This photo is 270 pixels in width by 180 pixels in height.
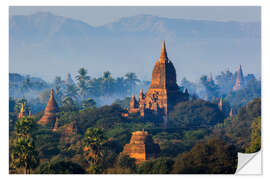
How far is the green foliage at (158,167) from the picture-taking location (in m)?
65.2

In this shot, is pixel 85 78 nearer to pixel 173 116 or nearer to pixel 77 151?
pixel 173 116

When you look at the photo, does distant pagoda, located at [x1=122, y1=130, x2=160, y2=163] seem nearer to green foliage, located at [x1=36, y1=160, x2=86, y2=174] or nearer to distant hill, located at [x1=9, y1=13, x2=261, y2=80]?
green foliage, located at [x1=36, y1=160, x2=86, y2=174]

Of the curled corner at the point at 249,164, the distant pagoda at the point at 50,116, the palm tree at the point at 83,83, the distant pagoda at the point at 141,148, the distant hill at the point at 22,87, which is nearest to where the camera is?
the curled corner at the point at 249,164

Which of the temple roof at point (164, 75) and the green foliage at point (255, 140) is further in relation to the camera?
the temple roof at point (164, 75)

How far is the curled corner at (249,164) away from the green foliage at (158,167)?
6921 mm

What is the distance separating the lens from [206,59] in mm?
184000

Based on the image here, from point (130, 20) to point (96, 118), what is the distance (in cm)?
6892

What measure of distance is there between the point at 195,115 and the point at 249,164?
1833 inches

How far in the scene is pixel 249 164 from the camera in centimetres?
6456

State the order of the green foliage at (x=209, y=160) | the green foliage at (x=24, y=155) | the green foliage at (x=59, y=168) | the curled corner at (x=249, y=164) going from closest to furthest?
1. the green foliage at (x=59, y=168)
2. the curled corner at (x=249, y=164)
3. the green foliage at (x=209, y=160)
4. the green foliage at (x=24, y=155)

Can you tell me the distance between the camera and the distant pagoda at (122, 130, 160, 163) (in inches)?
3108

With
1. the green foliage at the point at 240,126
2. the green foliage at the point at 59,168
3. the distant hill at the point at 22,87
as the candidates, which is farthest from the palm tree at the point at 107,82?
the green foliage at the point at 59,168

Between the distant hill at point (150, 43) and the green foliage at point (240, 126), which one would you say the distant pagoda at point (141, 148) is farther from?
the distant hill at point (150, 43)

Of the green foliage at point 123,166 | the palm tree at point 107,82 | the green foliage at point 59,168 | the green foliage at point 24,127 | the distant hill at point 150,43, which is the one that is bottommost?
the green foliage at point 123,166
